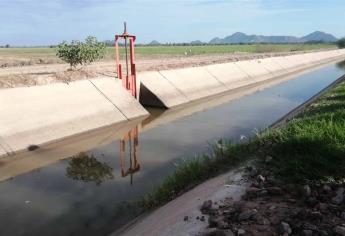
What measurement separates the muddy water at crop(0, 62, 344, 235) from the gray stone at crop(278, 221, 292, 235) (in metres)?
3.53

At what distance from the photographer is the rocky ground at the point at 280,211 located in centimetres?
441

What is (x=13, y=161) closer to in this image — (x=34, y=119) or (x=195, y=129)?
(x=34, y=119)

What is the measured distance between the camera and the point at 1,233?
24.1ft

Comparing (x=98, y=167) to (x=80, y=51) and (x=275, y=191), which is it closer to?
(x=275, y=191)

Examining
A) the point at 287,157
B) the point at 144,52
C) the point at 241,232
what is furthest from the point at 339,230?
the point at 144,52

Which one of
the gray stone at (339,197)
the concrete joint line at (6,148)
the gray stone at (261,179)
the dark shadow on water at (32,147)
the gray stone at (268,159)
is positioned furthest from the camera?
the dark shadow on water at (32,147)

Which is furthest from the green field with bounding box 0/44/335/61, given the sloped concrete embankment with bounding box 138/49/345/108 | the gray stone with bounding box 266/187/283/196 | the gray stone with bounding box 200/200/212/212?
the gray stone with bounding box 266/187/283/196

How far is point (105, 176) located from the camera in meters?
10.3

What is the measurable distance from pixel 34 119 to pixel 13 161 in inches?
86.4

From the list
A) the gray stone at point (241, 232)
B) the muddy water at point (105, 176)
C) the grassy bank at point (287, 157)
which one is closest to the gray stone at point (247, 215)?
the gray stone at point (241, 232)

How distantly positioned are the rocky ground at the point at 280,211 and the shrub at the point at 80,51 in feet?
54.8

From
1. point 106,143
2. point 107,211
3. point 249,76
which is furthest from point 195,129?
point 249,76

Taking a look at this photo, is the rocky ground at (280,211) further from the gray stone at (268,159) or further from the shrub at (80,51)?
the shrub at (80,51)

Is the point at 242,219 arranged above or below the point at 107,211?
above
